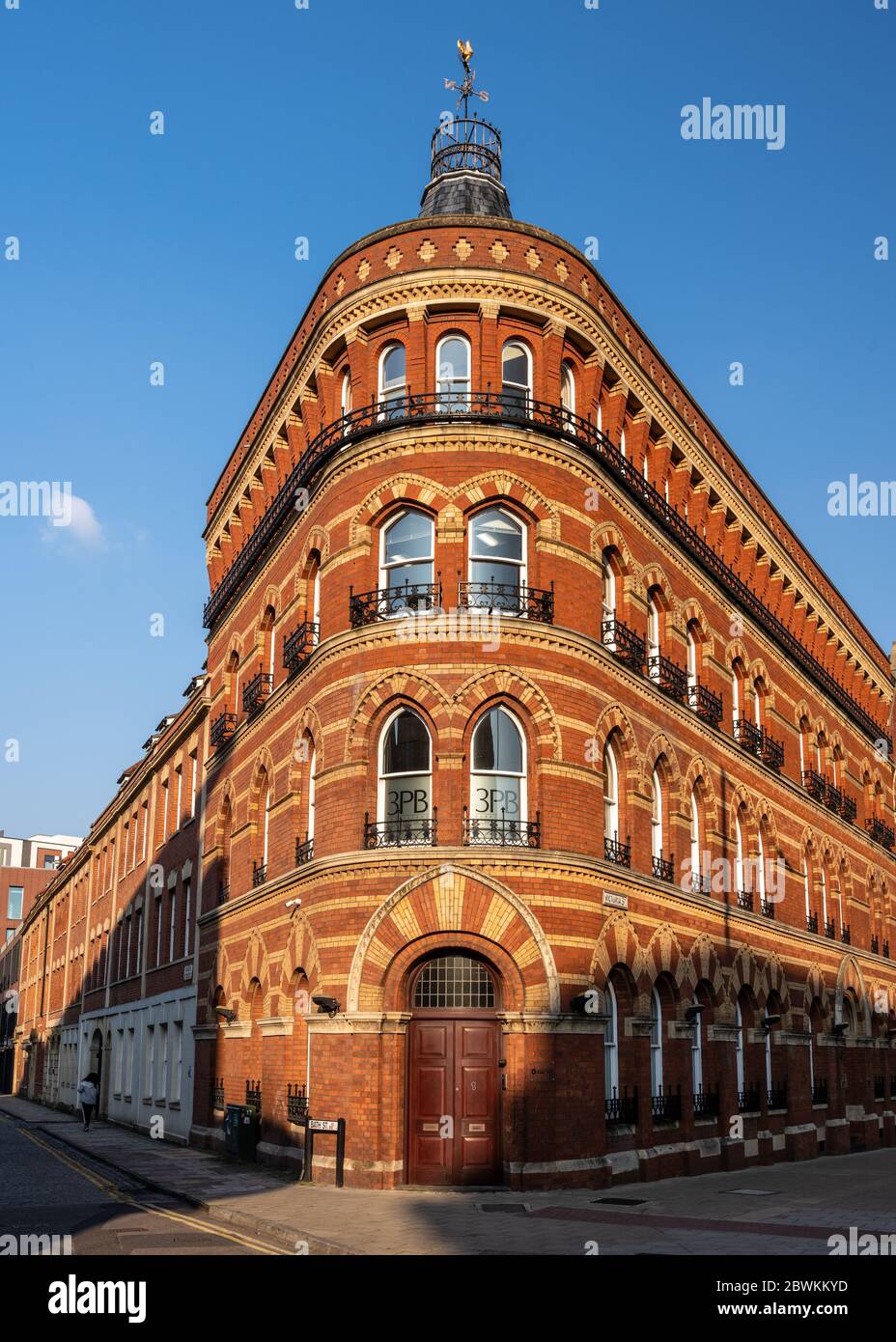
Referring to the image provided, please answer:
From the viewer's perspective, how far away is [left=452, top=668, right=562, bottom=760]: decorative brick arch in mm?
21203

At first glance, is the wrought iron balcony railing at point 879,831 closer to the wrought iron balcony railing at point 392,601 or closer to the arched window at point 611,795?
the arched window at point 611,795

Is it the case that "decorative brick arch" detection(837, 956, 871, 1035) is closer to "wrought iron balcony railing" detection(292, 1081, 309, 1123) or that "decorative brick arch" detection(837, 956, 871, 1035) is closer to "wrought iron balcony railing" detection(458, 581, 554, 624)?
"wrought iron balcony railing" detection(292, 1081, 309, 1123)

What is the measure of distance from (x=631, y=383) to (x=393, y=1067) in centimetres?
1421

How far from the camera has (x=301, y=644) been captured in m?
25.0

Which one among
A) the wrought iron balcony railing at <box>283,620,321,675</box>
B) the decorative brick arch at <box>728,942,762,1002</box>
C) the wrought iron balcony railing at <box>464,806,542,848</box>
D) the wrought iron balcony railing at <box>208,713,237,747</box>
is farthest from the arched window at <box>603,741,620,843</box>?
the wrought iron balcony railing at <box>208,713,237,747</box>

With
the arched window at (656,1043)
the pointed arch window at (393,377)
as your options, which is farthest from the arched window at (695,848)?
the pointed arch window at (393,377)

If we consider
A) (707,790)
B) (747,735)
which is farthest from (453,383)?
(747,735)

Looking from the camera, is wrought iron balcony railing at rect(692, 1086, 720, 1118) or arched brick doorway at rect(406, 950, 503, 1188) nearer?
arched brick doorway at rect(406, 950, 503, 1188)

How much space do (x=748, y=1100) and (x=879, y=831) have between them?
19.2 metres

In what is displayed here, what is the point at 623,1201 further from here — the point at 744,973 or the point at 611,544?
the point at 611,544

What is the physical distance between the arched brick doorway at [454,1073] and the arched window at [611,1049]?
2.64 metres

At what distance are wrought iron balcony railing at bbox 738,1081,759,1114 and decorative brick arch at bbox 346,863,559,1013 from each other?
10149mm

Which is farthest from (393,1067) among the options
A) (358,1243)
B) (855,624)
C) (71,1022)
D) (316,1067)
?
(71,1022)

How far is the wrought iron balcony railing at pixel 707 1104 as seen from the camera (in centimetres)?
2561
